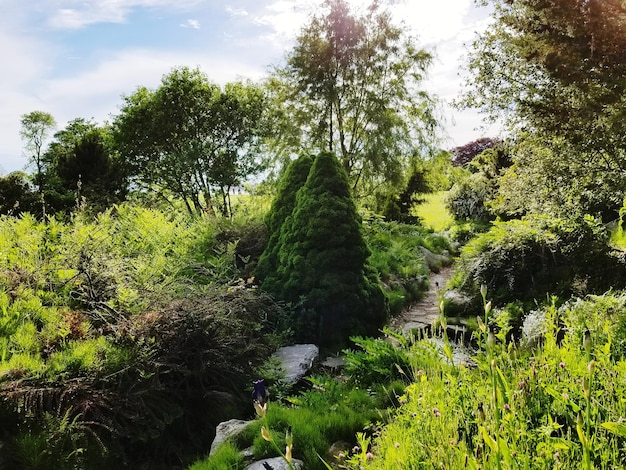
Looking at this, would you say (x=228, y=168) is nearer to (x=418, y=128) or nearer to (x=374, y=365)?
(x=418, y=128)

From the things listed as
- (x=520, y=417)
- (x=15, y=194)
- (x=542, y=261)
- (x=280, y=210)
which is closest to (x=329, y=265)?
(x=280, y=210)

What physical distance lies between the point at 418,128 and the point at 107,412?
47.9ft

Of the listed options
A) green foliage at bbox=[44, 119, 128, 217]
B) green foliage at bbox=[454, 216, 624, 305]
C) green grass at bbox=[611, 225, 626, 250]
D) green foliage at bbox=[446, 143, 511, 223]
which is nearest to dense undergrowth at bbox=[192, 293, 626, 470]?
green foliage at bbox=[454, 216, 624, 305]

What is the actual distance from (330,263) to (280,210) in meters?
1.73

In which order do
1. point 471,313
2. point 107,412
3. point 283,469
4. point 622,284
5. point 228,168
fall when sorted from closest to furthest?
point 283,469
point 107,412
point 622,284
point 471,313
point 228,168

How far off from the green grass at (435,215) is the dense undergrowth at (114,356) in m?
12.9

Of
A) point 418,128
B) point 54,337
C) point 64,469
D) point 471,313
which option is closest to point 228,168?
point 418,128

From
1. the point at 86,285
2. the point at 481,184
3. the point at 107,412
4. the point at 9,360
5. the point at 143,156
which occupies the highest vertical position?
the point at 143,156

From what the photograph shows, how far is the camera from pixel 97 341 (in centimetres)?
403

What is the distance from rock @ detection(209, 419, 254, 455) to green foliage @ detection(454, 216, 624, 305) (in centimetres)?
385

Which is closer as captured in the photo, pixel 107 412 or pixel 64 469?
pixel 64 469

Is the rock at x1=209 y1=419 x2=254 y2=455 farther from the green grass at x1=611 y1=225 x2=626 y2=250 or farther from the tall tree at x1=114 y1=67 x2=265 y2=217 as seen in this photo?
the tall tree at x1=114 y1=67 x2=265 y2=217

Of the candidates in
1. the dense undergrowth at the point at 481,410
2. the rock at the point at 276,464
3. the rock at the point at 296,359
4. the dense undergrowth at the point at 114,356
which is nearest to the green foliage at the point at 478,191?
the rock at the point at 296,359

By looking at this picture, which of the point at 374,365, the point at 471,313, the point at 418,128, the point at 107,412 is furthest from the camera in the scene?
the point at 418,128
